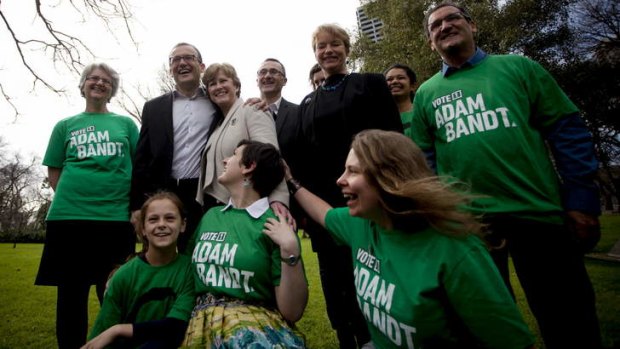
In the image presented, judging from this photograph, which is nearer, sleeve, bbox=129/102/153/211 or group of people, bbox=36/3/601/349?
group of people, bbox=36/3/601/349

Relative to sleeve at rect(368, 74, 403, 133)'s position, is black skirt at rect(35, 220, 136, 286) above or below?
below

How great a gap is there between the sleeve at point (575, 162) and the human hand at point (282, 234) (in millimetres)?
1468

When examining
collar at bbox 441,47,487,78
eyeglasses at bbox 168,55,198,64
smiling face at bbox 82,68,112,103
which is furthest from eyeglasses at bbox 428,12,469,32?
smiling face at bbox 82,68,112,103

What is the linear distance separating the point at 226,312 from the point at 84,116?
2.47 meters

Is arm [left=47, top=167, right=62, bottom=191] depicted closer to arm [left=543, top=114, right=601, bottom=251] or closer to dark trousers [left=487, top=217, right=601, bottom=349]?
dark trousers [left=487, top=217, right=601, bottom=349]

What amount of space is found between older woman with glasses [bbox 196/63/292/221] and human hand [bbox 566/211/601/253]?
157cm

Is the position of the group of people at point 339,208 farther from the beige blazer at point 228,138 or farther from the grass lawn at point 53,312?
the grass lawn at point 53,312

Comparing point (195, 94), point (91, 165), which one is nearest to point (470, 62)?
point (195, 94)

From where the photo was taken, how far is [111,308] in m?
2.12

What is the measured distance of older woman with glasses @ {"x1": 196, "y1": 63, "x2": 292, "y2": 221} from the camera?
2441 mm

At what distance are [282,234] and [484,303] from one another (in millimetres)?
1039

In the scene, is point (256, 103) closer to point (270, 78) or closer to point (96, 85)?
point (270, 78)

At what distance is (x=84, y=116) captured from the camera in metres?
3.20

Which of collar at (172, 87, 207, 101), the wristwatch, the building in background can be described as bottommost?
the wristwatch
